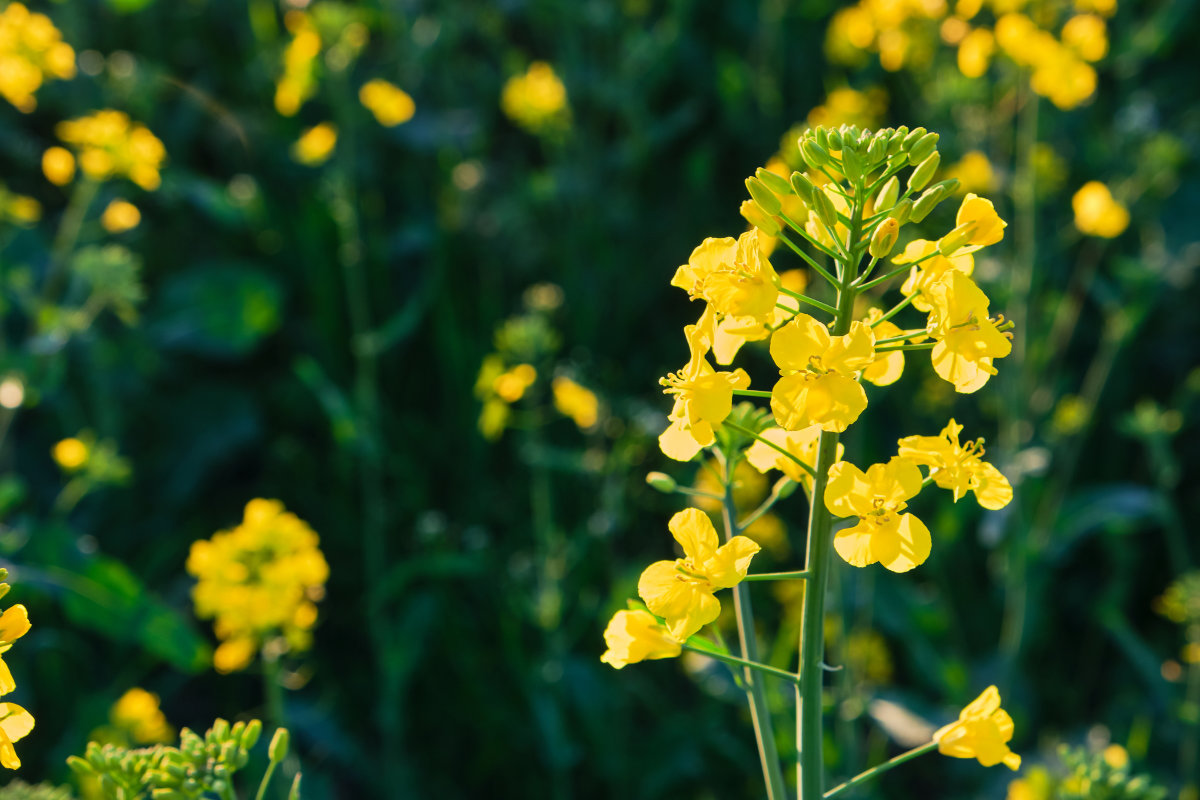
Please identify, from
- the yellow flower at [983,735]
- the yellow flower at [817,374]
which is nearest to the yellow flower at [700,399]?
the yellow flower at [817,374]

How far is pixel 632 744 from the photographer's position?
2.52m

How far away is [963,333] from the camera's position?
876 mm

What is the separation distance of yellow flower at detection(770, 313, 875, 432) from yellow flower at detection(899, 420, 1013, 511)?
0.12m

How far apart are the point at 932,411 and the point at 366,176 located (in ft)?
7.24

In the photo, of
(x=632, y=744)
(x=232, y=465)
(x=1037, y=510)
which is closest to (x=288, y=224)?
(x=232, y=465)

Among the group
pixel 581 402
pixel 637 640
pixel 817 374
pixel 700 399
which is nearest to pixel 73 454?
pixel 581 402

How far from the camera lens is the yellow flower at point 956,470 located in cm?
A: 90

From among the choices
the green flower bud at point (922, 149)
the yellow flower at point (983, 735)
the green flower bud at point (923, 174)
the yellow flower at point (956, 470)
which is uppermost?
the green flower bud at point (922, 149)

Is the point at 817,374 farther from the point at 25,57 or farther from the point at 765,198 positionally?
the point at 25,57

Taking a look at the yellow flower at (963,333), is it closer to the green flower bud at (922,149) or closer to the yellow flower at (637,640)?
the green flower bud at (922,149)

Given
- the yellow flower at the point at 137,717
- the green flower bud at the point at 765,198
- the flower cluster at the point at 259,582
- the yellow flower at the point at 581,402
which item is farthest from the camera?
the yellow flower at the point at 581,402

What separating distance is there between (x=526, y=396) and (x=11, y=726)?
70.8 inches

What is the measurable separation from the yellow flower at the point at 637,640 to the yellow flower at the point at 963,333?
0.38 m

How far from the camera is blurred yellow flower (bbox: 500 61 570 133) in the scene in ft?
10.8
